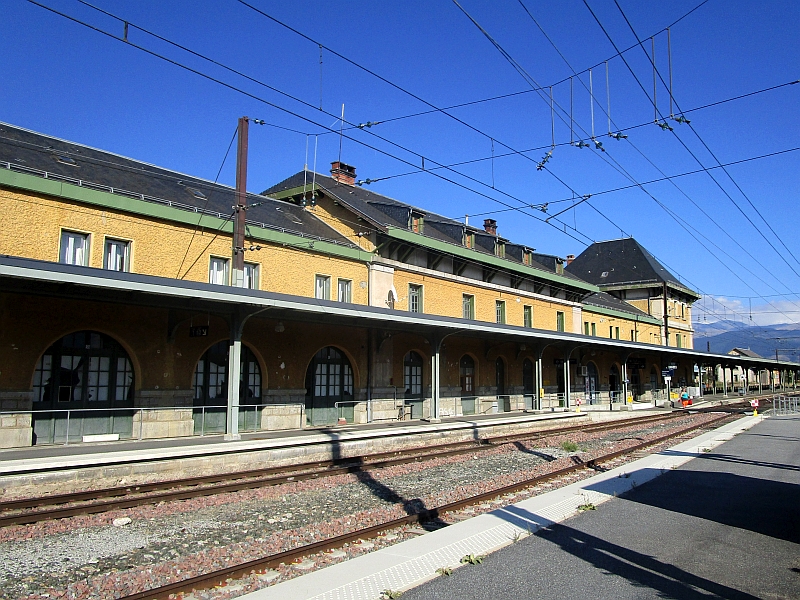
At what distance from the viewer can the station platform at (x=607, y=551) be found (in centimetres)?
588

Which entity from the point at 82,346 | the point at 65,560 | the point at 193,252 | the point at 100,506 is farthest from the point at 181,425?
the point at 65,560

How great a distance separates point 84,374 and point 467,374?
55.0 ft

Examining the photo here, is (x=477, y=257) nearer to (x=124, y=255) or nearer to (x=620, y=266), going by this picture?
(x=124, y=255)

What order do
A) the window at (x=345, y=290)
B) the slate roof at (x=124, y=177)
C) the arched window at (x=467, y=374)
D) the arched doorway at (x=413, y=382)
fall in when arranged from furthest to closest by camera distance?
the arched window at (x=467, y=374)
the arched doorway at (x=413, y=382)
the window at (x=345, y=290)
the slate roof at (x=124, y=177)

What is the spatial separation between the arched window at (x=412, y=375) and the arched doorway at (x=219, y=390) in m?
7.23

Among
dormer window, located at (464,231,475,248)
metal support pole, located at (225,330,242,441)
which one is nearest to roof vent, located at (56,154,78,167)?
metal support pole, located at (225,330,242,441)

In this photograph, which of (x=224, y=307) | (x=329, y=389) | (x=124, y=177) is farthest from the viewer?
(x=329, y=389)

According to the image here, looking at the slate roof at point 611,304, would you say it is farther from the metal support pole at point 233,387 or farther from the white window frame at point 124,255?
the white window frame at point 124,255

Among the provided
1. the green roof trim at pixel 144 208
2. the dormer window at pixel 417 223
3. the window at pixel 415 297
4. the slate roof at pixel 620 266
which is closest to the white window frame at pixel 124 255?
the green roof trim at pixel 144 208

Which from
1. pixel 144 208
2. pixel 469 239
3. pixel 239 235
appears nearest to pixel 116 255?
pixel 144 208

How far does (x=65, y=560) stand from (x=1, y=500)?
375 centimetres

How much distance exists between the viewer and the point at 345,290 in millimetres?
23375

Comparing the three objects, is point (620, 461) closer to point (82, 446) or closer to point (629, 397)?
point (82, 446)

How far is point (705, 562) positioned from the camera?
22.1ft
